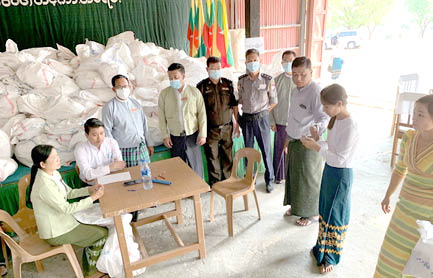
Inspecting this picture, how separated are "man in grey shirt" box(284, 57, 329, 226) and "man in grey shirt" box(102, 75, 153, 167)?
149 centimetres

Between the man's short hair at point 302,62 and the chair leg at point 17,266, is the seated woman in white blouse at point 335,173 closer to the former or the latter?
the man's short hair at point 302,62

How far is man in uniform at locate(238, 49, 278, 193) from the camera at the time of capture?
363cm

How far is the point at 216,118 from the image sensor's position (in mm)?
3682

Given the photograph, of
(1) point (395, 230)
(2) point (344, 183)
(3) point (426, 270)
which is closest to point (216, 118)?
(2) point (344, 183)

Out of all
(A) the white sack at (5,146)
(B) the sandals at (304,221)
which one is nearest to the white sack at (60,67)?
(A) the white sack at (5,146)

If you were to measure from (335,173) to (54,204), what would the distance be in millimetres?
2006

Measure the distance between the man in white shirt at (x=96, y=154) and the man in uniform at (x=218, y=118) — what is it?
119cm

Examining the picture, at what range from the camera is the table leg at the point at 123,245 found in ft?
7.76

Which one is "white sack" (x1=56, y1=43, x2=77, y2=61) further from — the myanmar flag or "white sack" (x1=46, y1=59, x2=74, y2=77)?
the myanmar flag

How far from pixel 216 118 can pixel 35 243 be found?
83.6 inches

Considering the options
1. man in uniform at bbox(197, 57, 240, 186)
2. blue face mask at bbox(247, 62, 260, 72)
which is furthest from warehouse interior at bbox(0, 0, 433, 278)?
blue face mask at bbox(247, 62, 260, 72)

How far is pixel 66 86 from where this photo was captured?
374cm

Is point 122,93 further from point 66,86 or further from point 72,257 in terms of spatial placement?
point 72,257

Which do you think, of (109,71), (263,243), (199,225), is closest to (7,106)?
(109,71)
